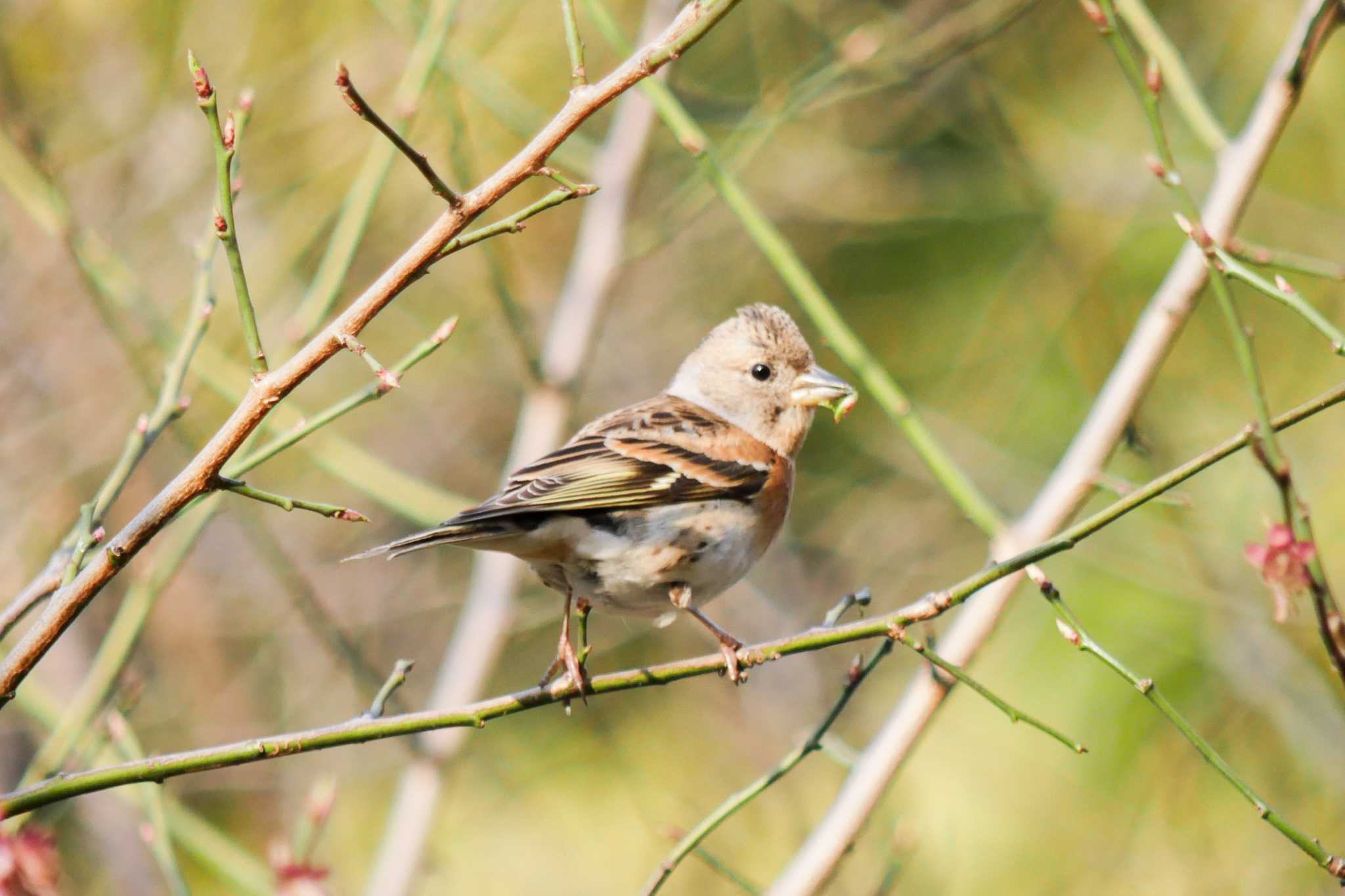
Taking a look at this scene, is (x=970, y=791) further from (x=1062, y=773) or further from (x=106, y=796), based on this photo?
(x=106, y=796)

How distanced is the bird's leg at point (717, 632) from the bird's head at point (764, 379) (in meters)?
0.93

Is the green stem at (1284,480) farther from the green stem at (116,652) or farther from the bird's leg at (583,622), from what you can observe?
the green stem at (116,652)

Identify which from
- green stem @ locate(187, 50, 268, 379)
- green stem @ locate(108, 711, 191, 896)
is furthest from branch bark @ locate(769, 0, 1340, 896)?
green stem @ locate(187, 50, 268, 379)

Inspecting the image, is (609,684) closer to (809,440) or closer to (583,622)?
(583,622)

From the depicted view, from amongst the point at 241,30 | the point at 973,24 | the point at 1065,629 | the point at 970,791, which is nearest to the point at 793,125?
the point at 973,24

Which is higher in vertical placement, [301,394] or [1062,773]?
[301,394]

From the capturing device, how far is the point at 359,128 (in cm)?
635

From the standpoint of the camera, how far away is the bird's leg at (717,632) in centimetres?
A: 258

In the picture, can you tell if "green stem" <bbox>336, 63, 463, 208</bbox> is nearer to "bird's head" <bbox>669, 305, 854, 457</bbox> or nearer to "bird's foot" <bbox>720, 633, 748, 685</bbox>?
"bird's foot" <bbox>720, 633, 748, 685</bbox>

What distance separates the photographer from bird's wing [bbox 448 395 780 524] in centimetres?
331

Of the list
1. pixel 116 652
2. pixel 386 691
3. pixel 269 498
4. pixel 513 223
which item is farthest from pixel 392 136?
pixel 116 652

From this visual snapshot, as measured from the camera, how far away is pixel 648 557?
3.37 metres

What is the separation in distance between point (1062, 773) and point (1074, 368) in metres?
1.90

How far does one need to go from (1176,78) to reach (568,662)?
1.88 meters
